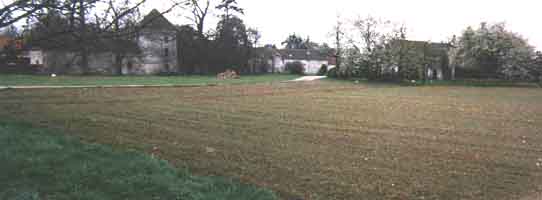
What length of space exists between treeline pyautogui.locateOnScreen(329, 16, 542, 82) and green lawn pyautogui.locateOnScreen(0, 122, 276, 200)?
34.7m

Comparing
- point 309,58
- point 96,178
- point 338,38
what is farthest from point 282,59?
point 96,178

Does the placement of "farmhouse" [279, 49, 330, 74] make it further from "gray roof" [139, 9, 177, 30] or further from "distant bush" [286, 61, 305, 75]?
"gray roof" [139, 9, 177, 30]

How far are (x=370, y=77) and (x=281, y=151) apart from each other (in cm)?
3443

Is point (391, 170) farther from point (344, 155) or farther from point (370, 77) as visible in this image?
point (370, 77)

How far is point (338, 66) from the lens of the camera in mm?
40906

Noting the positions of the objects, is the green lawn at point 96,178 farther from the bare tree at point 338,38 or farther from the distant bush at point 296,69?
the distant bush at point 296,69

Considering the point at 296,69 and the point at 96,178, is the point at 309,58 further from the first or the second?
the point at 96,178

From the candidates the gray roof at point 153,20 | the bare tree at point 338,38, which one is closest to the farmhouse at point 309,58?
the bare tree at point 338,38

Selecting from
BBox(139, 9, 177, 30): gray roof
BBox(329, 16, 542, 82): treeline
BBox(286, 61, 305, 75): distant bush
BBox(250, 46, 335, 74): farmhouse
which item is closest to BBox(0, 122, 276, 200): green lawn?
BBox(139, 9, 177, 30): gray roof

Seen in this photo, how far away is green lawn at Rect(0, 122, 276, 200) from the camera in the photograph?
11.9 ft

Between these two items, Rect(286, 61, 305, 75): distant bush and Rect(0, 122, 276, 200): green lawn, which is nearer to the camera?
Rect(0, 122, 276, 200): green lawn

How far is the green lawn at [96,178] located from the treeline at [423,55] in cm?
3468

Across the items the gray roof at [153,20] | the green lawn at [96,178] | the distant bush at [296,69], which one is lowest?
the green lawn at [96,178]

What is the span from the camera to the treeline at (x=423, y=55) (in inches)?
A: 1448
